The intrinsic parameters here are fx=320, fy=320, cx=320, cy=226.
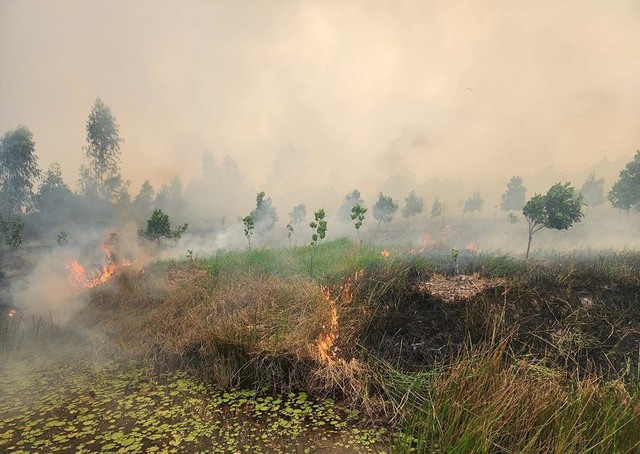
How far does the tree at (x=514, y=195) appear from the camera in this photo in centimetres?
5207

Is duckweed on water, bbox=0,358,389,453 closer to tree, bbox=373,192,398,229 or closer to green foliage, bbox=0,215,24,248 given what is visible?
green foliage, bbox=0,215,24,248

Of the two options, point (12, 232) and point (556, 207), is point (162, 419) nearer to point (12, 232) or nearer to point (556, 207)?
point (556, 207)

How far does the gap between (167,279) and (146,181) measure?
54829 mm

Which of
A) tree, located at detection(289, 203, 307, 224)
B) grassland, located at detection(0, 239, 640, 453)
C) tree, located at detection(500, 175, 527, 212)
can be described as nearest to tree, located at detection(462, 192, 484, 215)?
tree, located at detection(500, 175, 527, 212)

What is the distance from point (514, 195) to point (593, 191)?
10.3 m

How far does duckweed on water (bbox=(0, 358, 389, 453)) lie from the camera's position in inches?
162

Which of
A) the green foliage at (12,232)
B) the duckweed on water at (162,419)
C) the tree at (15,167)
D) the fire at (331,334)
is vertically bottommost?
the duckweed on water at (162,419)

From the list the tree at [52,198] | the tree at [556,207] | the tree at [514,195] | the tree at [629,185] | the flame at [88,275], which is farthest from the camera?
the tree at [514,195]

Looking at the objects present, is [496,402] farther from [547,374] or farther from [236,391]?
[236,391]

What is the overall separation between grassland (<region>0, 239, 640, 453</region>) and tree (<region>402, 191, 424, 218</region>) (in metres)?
47.5

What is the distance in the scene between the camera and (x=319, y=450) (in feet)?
13.3

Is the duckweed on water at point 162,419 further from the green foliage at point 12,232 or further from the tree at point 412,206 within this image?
the tree at point 412,206

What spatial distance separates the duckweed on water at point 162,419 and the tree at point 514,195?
186 feet

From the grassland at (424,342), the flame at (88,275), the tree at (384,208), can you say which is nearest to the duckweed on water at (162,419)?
the grassland at (424,342)
